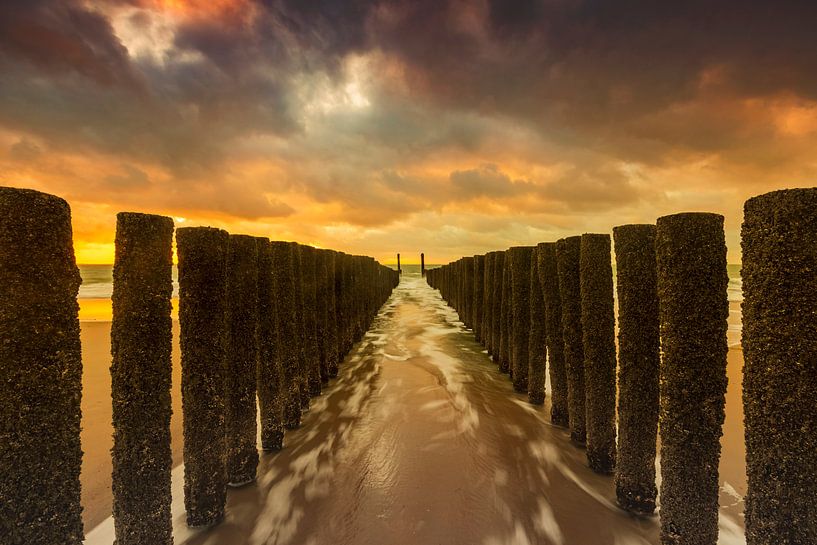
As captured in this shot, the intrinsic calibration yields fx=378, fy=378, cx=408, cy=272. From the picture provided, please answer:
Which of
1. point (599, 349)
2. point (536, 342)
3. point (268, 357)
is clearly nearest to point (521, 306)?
point (536, 342)

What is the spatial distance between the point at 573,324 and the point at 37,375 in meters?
5.60

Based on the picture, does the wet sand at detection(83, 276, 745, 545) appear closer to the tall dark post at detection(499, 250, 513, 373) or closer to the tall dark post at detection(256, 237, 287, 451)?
the tall dark post at detection(256, 237, 287, 451)

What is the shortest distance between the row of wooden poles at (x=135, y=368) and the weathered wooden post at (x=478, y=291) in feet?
28.2

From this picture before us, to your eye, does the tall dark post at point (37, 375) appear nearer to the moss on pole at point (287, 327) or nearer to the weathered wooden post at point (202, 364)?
the weathered wooden post at point (202, 364)

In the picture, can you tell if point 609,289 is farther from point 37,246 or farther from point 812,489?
point 37,246

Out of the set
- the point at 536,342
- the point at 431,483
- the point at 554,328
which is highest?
the point at 554,328

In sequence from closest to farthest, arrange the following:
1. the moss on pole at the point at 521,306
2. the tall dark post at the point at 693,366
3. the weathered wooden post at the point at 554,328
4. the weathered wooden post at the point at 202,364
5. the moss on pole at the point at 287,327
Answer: the tall dark post at the point at 693,366, the weathered wooden post at the point at 202,364, the moss on pole at the point at 287,327, the weathered wooden post at the point at 554,328, the moss on pole at the point at 521,306

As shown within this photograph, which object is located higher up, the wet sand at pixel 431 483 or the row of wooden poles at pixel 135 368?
the row of wooden poles at pixel 135 368

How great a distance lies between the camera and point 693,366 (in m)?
3.06

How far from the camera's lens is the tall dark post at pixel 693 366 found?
10.0ft

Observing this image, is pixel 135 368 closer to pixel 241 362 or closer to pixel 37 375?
pixel 37 375

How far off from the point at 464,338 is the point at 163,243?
12.2m

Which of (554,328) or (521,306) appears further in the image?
(521,306)

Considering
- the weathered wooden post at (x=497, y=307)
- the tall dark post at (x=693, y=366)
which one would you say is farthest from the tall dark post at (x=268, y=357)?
the weathered wooden post at (x=497, y=307)
